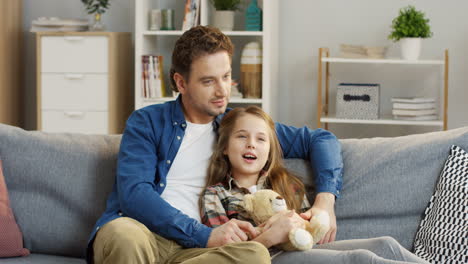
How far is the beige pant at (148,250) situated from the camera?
1630mm

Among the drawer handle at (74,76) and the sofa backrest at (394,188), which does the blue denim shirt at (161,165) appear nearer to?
the sofa backrest at (394,188)

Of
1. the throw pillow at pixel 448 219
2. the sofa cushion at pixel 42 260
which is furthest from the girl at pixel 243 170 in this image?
the sofa cushion at pixel 42 260

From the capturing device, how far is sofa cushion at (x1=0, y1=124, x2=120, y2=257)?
206 cm

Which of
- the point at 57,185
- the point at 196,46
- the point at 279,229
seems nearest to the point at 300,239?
the point at 279,229

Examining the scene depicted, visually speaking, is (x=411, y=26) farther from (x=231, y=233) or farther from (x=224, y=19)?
(x=231, y=233)

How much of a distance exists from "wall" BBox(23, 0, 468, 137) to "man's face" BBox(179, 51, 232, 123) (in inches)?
92.8

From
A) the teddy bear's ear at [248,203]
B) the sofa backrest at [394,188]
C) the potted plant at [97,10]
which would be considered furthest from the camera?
the potted plant at [97,10]

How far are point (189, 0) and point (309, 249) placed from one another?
2663 mm

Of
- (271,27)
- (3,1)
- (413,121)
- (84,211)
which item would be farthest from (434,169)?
(3,1)

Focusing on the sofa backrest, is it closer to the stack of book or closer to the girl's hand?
the girl's hand

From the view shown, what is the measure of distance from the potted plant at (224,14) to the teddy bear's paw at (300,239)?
259cm

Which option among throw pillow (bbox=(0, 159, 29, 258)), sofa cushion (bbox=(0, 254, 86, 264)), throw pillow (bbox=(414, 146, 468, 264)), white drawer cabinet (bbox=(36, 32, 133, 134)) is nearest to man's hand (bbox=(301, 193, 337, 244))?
throw pillow (bbox=(414, 146, 468, 264))

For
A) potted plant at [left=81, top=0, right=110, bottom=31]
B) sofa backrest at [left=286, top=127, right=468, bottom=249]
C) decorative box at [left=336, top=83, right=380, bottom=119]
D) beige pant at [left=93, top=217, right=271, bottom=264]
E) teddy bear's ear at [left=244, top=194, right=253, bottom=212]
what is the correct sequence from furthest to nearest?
potted plant at [left=81, top=0, right=110, bottom=31] → decorative box at [left=336, top=83, right=380, bottom=119] → sofa backrest at [left=286, top=127, right=468, bottom=249] → teddy bear's ear at [left=244, top=194, right=253, bottom=212] → beige pant at [left=93, top=217, right=271, bottom=264]

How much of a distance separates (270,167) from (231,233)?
1.11 ft
